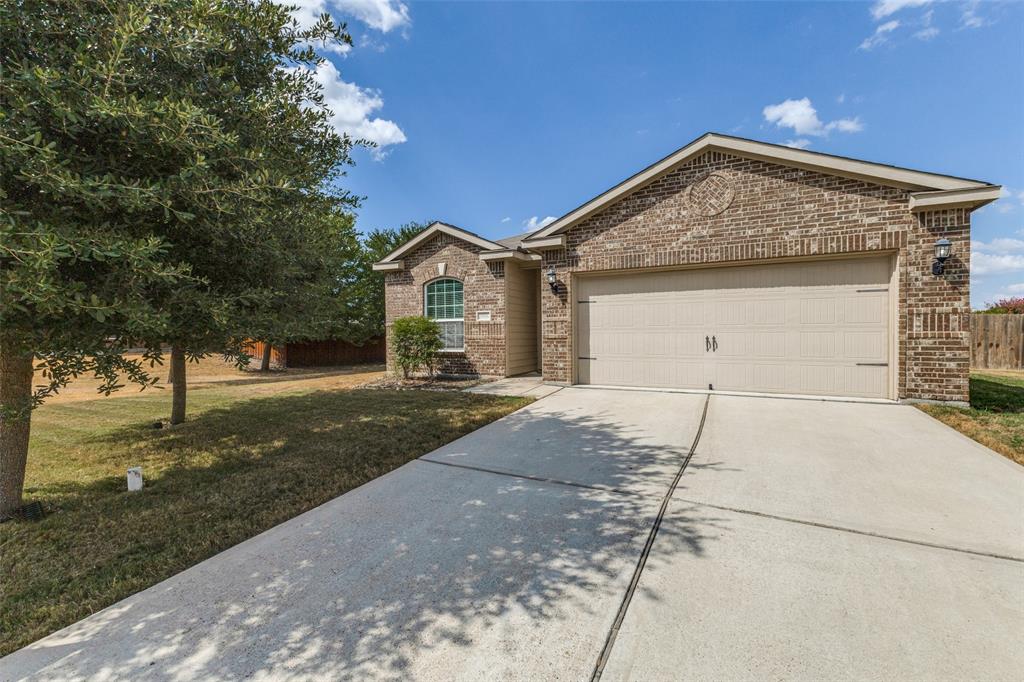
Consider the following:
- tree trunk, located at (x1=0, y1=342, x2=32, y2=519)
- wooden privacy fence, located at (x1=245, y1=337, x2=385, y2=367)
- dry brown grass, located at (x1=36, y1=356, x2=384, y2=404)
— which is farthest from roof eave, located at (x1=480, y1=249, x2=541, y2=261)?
wooden privacy fence, located at (x1=245, y1=337, x2=385, y2=367)

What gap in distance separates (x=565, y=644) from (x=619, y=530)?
44.0 inches

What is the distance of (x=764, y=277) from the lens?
7.65 metres

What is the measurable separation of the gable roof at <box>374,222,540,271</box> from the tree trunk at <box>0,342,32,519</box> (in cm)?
818

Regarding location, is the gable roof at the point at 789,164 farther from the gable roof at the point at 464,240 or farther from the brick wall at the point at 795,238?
the gable roof at the point at 464,240

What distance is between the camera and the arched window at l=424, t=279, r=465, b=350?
11242 millimetres

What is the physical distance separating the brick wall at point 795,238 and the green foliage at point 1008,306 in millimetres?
11168

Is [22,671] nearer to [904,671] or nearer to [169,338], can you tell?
[169,338]

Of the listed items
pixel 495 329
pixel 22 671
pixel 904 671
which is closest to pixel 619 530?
pixel 904 671

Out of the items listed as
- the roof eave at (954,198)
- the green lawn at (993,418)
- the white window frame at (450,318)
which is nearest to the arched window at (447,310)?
the white window frame at (450,318)

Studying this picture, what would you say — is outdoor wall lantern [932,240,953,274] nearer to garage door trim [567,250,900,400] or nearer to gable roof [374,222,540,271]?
garage door trim [567,250,900,400]

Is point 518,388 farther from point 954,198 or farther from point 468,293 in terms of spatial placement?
point 954,198

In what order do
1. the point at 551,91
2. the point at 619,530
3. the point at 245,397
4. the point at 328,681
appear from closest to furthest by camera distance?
the point at 328,681, the point at 619,530, the point at 245,397, the point at 551,91

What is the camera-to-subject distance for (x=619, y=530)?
2873 millimetres

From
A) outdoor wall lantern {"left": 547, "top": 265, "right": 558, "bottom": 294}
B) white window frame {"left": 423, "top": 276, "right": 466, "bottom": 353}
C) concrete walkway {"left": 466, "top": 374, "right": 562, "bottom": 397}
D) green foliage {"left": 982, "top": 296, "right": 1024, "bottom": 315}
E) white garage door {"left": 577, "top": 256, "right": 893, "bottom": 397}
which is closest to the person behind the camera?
white garage door {"left": 577, "top": 256, "right": 893, "bottom": 397}
